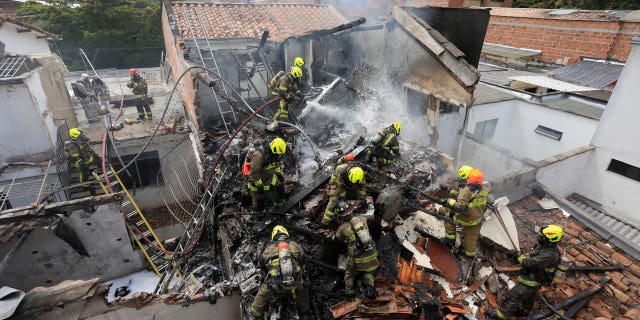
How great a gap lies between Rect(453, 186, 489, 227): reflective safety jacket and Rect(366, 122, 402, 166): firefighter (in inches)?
82.1

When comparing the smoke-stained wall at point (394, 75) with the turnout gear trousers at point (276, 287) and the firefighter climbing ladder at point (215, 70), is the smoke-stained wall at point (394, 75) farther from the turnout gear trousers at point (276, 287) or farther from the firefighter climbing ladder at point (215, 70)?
the turnout gear trousers at point (276, 287)

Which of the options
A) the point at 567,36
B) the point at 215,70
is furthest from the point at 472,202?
the point at 567,36

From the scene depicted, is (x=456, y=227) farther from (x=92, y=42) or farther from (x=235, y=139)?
(x=92, y=42)

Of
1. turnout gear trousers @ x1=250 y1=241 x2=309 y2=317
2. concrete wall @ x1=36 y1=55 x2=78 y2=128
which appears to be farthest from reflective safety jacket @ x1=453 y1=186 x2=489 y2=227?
concrete wall @ x1=36 y1=55 x2=78 y2=128

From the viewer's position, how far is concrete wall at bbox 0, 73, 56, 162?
28.9 ft

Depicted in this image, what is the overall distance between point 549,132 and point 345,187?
1094 cm

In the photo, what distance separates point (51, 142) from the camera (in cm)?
980

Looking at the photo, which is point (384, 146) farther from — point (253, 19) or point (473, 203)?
point (253, 19)

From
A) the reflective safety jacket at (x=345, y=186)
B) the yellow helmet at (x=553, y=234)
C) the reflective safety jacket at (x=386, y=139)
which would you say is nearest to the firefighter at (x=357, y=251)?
the reflective safety jacket at (x=345, y=186)

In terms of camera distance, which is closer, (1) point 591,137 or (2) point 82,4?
(1) point 591,137

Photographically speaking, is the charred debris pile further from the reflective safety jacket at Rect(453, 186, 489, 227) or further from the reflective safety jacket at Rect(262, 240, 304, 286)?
the reflective safety jacket at Rect(453, 186, 489, 227)

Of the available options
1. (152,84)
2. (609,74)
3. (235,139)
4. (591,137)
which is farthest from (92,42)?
(609,74)

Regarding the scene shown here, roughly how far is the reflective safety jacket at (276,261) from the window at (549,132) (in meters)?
12.4

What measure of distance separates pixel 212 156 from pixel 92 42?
20.5m
